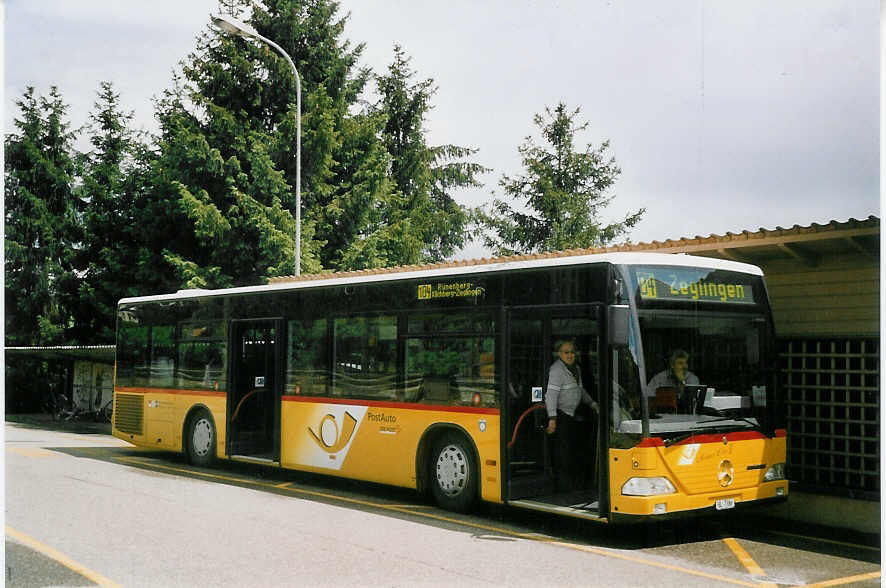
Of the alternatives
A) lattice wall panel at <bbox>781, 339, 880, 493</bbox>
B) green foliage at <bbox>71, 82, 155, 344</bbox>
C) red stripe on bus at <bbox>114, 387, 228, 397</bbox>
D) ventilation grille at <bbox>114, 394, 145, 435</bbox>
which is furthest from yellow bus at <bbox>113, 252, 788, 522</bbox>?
green foliage at <bbox>71, 82, 155, 344</bbox>

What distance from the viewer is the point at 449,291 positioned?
10.7 m

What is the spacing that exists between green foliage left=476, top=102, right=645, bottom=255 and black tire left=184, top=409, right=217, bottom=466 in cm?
2096

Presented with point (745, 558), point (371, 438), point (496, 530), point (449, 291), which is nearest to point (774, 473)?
point (745, 558)

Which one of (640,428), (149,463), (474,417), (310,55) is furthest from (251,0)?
→ (640,428)

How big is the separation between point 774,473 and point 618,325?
102 inches

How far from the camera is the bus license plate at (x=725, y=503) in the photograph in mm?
8844

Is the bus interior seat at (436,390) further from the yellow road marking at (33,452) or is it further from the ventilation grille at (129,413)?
the yellow road marking at (33,452)

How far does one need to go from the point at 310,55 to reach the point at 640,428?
23.1 metres

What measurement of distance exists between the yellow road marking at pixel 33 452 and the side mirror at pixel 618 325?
11846 millimetres

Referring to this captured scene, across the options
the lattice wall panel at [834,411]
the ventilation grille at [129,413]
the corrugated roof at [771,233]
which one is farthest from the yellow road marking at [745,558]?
the ventilation grille at [129,413]

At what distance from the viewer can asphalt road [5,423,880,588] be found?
7.32 meters

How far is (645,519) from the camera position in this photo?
841 cm

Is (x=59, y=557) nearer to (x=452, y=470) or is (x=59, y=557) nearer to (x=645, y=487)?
(x=452, y=470)

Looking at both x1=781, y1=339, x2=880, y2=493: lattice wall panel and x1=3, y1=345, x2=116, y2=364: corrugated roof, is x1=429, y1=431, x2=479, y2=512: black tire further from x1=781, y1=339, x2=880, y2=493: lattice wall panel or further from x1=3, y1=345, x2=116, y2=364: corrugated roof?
x1=3, y1=345, x2=116, y2=364: corrugated roof
